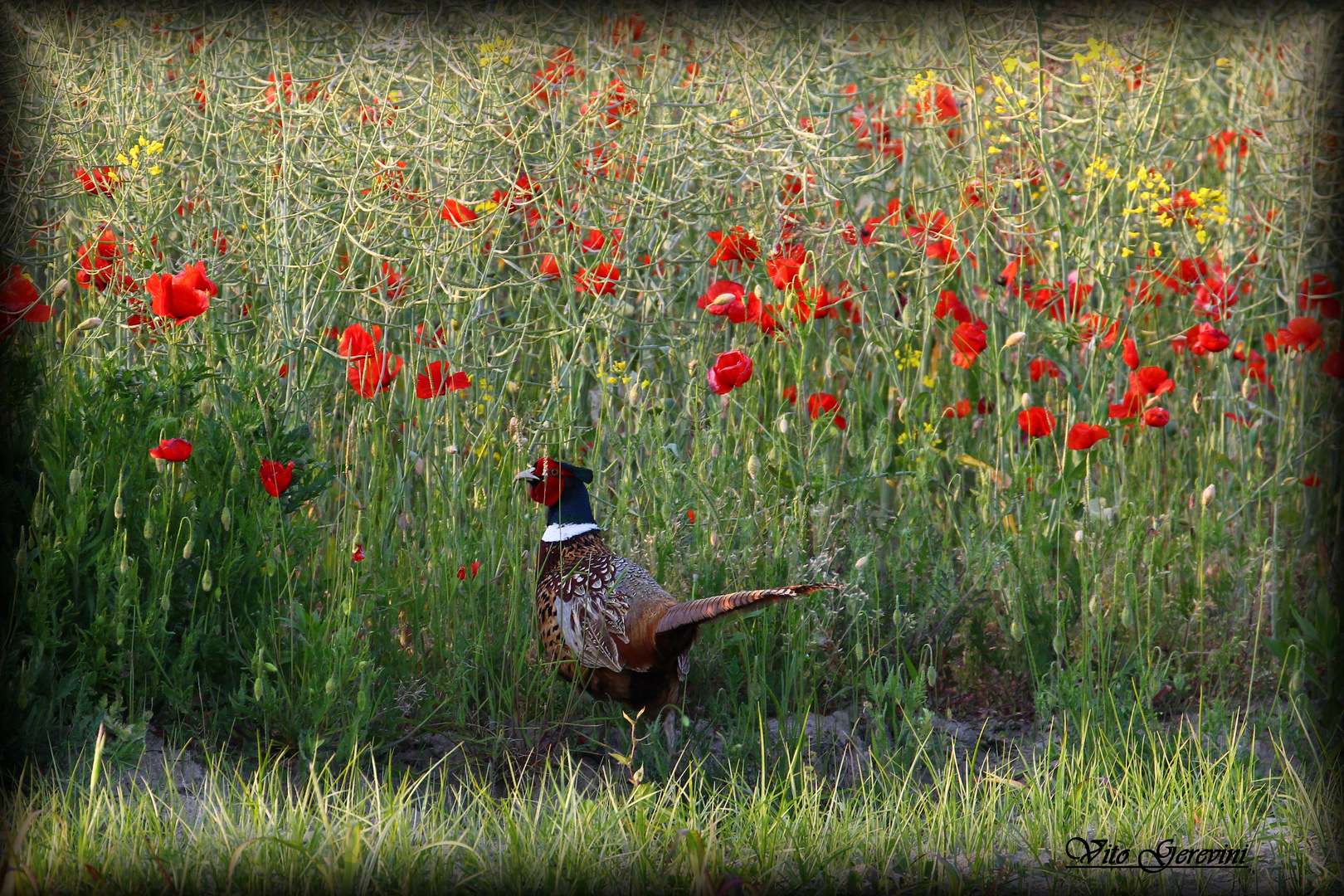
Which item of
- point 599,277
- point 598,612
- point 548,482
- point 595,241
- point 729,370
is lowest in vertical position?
point 598,612

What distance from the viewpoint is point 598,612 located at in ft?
6.97

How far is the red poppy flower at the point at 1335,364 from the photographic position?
2029 millimetres

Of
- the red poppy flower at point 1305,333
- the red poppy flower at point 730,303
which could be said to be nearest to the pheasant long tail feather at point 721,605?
the red poppy flower at point 730,303

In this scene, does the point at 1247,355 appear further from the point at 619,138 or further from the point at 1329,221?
the point at 619,138

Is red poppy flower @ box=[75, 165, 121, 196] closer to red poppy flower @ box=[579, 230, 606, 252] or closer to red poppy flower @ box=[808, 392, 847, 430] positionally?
red poppy flower @ box=[579, 230, 606, 252]

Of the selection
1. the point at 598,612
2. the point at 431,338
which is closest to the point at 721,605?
the point at 598,612

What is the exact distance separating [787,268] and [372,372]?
0.98m

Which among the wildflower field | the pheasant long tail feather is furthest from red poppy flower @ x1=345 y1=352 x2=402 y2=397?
the pheasant long tail feather

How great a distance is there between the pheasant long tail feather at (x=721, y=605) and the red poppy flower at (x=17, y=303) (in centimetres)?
133

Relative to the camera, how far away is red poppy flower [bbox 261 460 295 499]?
2037mm

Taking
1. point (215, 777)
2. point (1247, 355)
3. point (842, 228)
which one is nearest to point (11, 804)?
point (215, 777)

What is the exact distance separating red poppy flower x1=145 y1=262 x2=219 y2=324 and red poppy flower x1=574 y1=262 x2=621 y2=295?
0.85m

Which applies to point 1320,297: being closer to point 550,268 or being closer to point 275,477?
point 550,268

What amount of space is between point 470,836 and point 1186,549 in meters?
1.97
